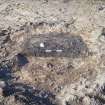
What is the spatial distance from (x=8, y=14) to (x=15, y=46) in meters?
1.80

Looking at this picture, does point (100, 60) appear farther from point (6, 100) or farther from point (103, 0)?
point (103, 0)

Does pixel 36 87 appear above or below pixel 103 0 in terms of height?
below

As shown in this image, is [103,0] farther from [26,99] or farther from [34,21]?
[26,99]

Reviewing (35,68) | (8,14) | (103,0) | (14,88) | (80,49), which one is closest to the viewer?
(14,88)

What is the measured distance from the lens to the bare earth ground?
23.0ft

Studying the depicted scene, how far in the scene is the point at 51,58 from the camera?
8289mm

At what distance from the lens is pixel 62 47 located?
8.60m

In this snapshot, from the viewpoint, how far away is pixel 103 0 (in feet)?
36.2

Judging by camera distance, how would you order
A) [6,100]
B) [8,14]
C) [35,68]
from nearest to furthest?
[6,100] → [35,68] → [8,14]

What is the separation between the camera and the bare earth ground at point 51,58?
7020mm

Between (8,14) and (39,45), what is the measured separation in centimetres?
213

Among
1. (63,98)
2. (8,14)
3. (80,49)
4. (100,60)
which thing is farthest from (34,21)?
(63,98)

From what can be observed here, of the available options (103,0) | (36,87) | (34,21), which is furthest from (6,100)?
(103,0)

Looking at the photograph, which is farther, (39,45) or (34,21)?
(34,21)
